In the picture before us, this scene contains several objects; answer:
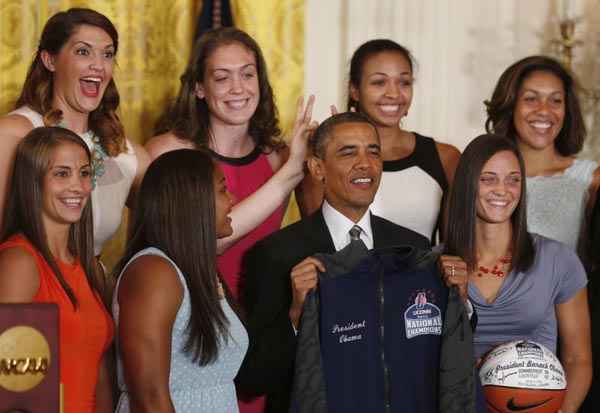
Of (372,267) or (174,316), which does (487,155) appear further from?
(174,316)

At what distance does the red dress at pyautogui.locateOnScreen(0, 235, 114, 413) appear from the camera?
316 cm

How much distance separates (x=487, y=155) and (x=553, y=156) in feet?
2.75

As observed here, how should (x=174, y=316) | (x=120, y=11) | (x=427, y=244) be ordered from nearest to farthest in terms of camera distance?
(x=174, y=316) < (x=427, y=244) < (x=120, y=11)

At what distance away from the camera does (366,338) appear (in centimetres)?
340

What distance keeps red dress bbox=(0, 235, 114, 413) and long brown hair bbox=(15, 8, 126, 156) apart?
34.0 inches

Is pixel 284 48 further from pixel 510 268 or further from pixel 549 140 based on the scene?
pixel 510 268

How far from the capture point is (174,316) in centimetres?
303

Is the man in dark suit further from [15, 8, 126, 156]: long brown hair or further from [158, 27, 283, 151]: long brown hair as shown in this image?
[15, 8, 126, 156]: long brown hair

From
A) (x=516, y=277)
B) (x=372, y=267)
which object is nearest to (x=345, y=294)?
(x=372, y=267)

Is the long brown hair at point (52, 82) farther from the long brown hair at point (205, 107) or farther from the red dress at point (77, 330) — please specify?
the red dress at point (77, 330)

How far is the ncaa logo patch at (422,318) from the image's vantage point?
3.43 m

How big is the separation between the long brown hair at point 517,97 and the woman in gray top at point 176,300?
5.95ft

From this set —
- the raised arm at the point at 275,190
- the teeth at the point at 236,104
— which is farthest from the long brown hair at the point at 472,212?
the teeth at the point at 236,104

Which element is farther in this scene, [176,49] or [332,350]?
[176,49]
